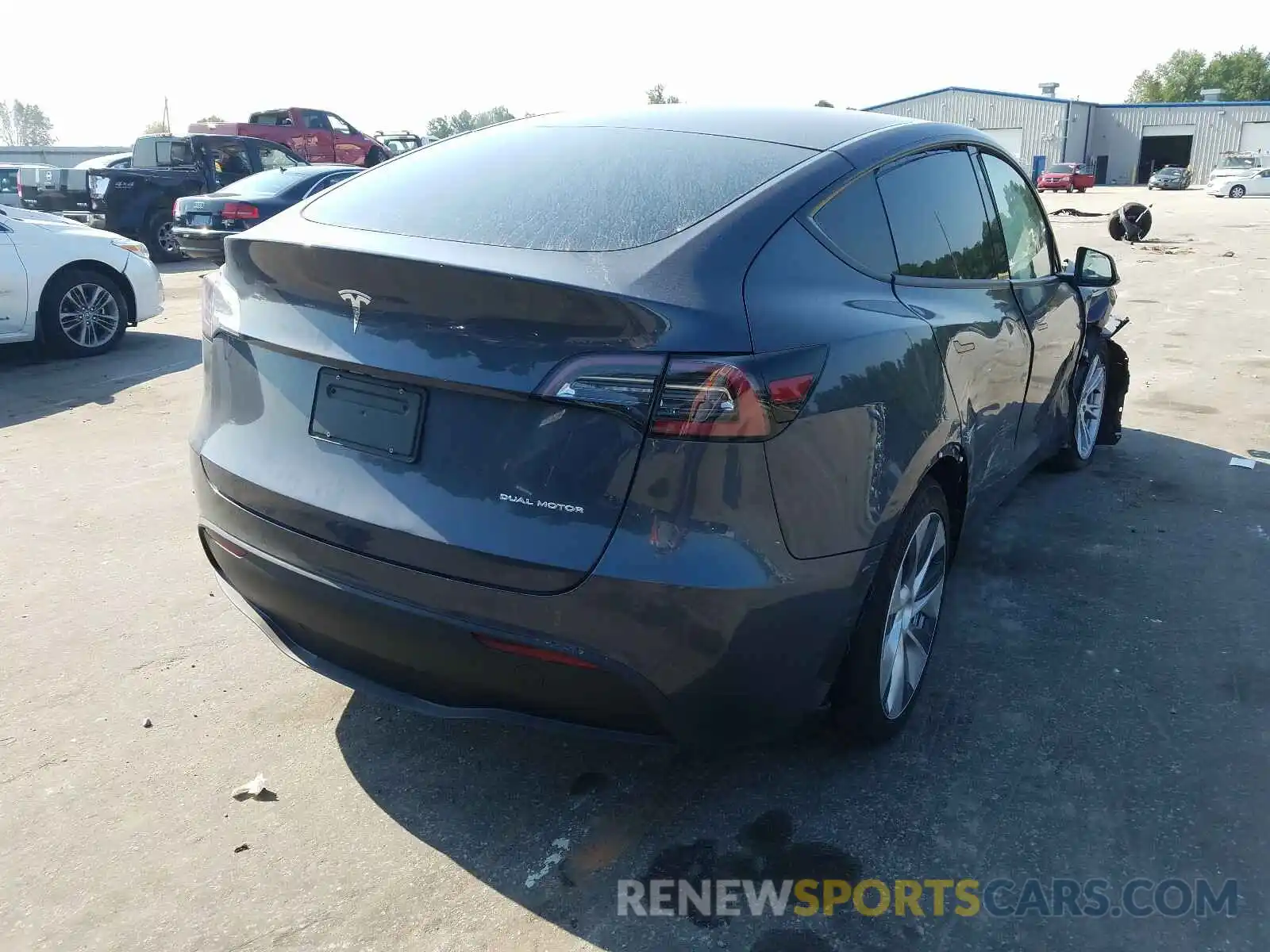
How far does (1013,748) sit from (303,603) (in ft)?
6.74

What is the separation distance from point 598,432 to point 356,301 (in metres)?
0.71

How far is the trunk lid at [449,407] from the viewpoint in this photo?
7.25ft

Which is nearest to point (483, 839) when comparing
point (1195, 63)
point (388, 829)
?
point (388, 829)

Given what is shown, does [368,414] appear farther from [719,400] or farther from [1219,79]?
[1219,79]

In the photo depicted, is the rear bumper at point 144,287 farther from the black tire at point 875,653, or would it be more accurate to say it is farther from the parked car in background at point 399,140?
the parked car in background at point 399,140

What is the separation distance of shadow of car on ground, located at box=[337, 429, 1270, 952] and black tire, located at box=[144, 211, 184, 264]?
49.4 ft

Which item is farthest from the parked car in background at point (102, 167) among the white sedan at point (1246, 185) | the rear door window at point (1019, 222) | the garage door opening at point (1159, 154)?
the garage door opening at point (1159, 154)

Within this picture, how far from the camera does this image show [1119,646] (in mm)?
3705

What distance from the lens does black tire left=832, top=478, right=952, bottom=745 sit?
269cm

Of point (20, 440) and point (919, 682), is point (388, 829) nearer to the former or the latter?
point (919, 682)

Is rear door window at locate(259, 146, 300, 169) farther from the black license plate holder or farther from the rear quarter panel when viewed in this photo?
the rear quarter panel

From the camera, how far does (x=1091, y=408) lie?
564 centimetres

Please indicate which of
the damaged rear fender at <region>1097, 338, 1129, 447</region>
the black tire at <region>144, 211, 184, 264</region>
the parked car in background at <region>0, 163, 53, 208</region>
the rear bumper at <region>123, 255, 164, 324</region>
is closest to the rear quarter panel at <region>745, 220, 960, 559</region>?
the damaged rear fender at <region>1097, 338, 1129, 447</region>

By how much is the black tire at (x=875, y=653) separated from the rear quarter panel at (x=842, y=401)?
0.10 m
